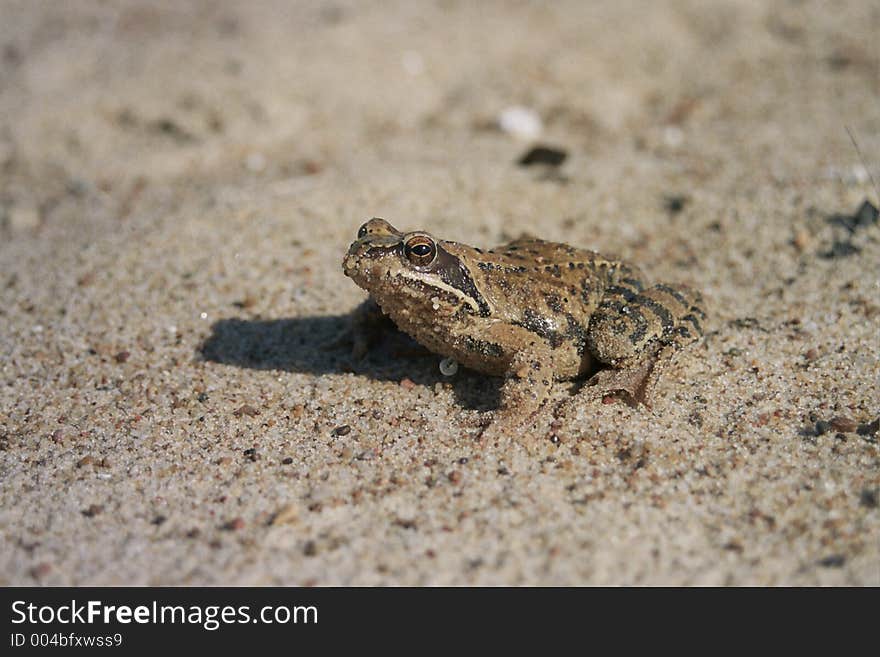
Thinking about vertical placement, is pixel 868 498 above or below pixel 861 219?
below

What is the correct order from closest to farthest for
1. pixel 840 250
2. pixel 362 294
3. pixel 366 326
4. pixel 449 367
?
pixel 449 367
pixel 366 326
pixel 362 294
pixel 840 250

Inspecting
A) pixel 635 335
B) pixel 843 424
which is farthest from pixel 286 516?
pixel 843 424

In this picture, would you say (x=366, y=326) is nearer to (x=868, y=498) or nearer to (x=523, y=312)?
(x=523, y=312)

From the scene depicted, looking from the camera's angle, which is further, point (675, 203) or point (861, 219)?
point (675, 203)

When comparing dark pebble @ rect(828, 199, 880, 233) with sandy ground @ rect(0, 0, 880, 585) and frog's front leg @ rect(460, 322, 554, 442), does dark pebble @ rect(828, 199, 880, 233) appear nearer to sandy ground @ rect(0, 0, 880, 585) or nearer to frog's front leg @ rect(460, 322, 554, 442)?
sandy ground @ rect(0, 0, 880, 585)

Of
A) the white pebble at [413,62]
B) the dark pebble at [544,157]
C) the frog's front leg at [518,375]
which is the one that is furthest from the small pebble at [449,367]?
the white pebble at [413,62]

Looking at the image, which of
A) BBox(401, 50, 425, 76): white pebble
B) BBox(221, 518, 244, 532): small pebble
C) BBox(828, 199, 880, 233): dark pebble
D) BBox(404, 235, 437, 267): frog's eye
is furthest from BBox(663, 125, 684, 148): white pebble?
BBox(221, 518, 244, 532): small pebble

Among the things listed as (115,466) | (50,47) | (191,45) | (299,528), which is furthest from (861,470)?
(50,47)

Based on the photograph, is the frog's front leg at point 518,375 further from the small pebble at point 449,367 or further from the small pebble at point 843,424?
the small pebble at point 843,424
